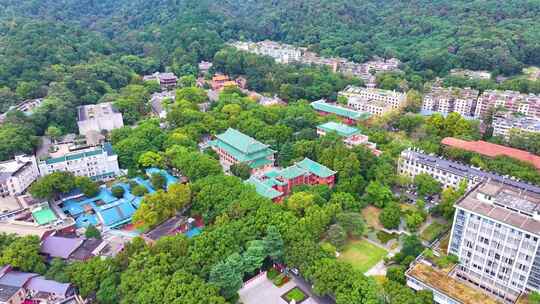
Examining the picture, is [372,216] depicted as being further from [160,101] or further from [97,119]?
[160,101]

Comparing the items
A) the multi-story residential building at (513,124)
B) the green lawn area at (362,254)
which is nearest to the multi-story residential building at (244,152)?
the green lawn area at (362,254)

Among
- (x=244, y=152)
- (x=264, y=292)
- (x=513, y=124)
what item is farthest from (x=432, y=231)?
(x=513, y=124)

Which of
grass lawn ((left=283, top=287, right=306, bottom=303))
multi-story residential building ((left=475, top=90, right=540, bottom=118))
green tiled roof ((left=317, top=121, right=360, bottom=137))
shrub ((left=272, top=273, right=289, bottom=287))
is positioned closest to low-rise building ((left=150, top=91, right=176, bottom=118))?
green tiled roof ((left=317, top=121, right=360, bottom=137))

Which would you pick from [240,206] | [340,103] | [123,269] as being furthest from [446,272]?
[340,103]

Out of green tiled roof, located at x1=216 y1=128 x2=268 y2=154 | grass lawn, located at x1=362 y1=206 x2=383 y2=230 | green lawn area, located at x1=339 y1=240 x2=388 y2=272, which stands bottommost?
green lawn area, located at x1=339 y1=240 x2=388 y2=272

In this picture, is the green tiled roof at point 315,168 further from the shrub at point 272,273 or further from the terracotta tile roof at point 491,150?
the terracotta tile roof at point 491,150

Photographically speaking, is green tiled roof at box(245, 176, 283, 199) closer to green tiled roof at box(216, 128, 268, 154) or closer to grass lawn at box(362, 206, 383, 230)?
green tiled roof at box(216, 128, 268, 154)
